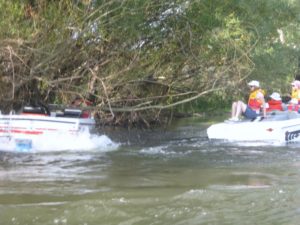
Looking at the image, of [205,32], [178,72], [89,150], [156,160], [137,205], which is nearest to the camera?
[137,205]

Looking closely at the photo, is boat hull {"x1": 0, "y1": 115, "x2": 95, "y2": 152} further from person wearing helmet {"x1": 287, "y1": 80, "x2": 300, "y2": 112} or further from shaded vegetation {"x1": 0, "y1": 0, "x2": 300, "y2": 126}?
person wearing helmet {"x1": 287, "y1": 80, "x2": 300, "y2": 112}

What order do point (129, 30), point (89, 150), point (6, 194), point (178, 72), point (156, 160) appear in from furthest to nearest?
point (178, 72)
point (129, 30)
point (89, 150)
point (156, 160)
point (6, 194)

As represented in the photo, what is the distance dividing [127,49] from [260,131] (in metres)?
3.96

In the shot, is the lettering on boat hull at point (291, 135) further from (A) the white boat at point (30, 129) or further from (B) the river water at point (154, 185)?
(A) the white boat at point (30, 129)

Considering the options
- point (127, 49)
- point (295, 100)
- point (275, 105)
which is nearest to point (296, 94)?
point (295, 100)

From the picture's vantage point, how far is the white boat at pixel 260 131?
13.7 metres

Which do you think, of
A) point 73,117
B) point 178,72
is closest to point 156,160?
point 73,117

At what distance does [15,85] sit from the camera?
14.1m

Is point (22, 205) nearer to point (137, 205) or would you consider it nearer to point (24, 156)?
point (137, 205)

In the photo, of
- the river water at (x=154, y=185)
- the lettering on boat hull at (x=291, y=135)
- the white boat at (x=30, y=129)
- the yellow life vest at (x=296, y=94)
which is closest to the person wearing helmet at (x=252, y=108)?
the lettering on boat hull at (x=291, y=135)

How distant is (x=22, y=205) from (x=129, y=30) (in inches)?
290

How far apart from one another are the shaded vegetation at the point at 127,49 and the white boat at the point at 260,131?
1.01 metres

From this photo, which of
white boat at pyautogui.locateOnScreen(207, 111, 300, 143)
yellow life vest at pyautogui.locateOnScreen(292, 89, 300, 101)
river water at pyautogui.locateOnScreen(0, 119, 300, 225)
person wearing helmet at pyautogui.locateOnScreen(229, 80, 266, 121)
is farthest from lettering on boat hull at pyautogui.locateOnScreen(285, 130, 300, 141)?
yellow life vest at pyautogui.locateOnScreen(292, 89, 300, 101)

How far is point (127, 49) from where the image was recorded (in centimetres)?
1514
